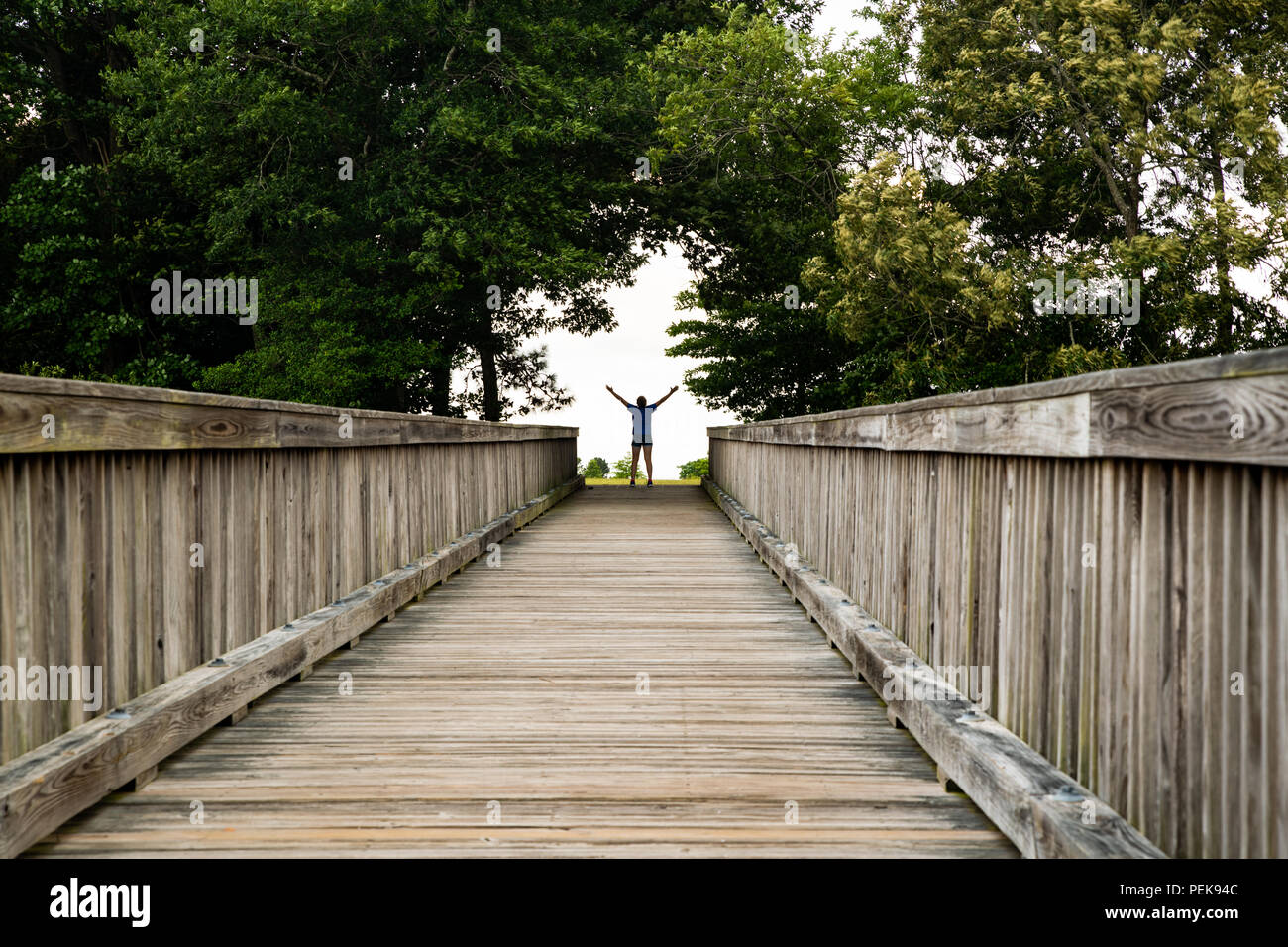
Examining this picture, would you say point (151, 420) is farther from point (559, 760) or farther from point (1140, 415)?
point (1140, 415)

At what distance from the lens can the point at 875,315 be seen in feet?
65.9

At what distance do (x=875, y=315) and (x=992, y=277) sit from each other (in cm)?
255

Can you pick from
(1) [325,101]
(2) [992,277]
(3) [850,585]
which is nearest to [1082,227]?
(2) [992,277]

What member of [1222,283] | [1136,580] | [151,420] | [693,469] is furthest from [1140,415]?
[693,469]

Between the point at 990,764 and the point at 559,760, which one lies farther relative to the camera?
the point at 559,760

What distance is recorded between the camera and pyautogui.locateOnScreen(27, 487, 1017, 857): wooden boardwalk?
3.06 meters

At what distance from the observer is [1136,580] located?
2.46 meters

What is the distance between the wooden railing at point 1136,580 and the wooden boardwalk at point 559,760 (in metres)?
0.52

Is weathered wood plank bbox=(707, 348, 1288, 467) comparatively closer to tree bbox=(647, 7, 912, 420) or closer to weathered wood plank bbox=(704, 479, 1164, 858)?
weathered wood plank bbox=(704, 479, 1164, 858)

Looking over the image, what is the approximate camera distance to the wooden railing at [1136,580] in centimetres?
202

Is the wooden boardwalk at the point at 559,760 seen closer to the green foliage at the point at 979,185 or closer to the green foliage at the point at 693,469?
the green foliage at the point at 979,185

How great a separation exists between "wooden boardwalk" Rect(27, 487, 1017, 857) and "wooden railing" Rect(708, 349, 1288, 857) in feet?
1.71

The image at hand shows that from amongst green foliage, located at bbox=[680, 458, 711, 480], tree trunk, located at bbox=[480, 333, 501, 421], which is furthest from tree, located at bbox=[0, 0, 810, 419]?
green foliage, located at bbox=[680, 458, 711, 480]

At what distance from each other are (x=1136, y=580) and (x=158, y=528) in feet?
10.5
